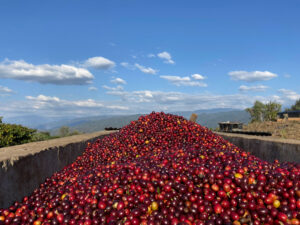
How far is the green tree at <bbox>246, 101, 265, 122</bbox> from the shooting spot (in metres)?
56.2

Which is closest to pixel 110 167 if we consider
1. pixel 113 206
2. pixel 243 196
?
pixel 113 206

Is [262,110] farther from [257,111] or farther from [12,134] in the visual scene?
[12,134]

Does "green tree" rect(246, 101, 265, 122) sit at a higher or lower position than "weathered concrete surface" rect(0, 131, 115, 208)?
higher

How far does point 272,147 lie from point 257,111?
191 feet

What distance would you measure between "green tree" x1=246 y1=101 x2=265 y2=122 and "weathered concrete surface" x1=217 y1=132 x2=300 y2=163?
178 feet

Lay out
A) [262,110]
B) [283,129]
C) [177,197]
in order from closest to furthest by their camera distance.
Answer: [177,197], [283,129], [262,110]

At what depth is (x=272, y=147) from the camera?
4.82 metres

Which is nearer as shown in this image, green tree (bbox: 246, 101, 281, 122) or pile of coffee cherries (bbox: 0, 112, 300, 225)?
pile of coffee cherries (bbox: 0, 112, 300, 225)

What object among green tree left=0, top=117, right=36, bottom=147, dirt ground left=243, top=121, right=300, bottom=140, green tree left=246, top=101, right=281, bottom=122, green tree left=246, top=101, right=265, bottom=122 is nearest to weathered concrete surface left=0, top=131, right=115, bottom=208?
green tree left=0, top=117, right=36, bottom=147

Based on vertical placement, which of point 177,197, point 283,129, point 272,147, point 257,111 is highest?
point 257,111

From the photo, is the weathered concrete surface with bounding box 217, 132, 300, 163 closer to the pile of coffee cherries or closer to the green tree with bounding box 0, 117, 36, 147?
the pile of coffee cherries

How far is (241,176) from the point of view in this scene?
2402 millimetres

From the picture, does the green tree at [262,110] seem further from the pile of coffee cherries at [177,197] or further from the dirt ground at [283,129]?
the pile of coffee cherries at [177,197]

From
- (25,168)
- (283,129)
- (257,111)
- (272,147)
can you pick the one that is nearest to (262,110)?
(257,111)
